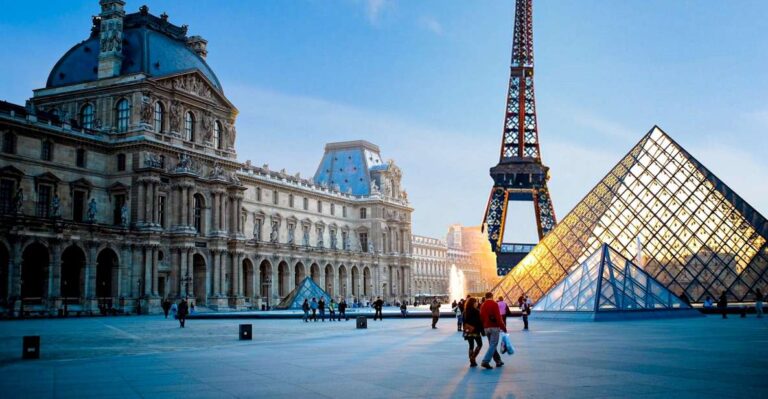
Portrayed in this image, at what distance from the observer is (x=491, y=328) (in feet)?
45.9

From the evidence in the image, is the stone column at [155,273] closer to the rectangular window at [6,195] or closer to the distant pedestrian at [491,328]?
the rectangular window at [6,195]

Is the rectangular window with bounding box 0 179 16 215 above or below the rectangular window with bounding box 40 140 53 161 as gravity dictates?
below

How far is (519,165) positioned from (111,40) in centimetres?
6556

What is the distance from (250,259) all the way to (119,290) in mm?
17395

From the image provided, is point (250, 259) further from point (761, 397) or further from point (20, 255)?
point (761, 397)

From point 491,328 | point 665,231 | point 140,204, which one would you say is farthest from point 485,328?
point 140,204

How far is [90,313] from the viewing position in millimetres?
47438

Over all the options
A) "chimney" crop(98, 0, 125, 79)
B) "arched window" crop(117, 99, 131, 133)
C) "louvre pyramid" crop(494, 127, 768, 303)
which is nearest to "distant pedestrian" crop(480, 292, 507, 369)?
"louvre pyramid" crop(494, 127, 768, 303)

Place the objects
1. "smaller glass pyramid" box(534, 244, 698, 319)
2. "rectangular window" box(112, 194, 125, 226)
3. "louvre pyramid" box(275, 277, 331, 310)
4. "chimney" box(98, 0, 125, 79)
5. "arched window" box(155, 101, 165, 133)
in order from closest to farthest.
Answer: "smaller glass pyramid" box(534, 244, 698, 319) → "rectangular window" box(112, 194, 125, 226) → "arched window" box(155, 101, 165, 133) → "chimney" box(98, 0, 125, 79) → "louvre pyramid" box(275, 277, 331, 310)

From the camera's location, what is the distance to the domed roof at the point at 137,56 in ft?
185

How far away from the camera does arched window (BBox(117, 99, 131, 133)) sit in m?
53.9

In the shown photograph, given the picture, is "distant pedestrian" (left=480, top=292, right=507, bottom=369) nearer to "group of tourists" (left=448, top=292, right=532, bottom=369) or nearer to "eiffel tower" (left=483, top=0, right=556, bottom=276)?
"group of tourists" (left=448, top=292, right=532, bottom=369)

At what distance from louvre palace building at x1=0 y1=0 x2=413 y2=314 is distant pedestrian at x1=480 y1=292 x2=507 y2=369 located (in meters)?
35.9

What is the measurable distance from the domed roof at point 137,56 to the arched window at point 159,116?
229 centimetres
